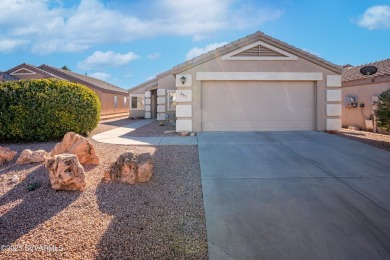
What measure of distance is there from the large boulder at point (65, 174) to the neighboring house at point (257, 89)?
661cm

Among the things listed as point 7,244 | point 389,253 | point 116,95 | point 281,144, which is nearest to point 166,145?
point 281,144

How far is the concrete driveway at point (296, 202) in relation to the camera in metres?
3.09

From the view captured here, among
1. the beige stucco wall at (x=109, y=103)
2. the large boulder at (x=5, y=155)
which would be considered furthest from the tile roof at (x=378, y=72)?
the beige stucco wall at (x=109, y=103)

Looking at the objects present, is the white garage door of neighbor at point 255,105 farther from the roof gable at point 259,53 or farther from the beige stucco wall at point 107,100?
the beige stucco wall at point 107,100

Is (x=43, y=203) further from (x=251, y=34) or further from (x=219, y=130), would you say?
(x=251, y=34)

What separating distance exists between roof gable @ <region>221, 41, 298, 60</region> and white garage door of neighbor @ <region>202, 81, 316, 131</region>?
3.53 feet

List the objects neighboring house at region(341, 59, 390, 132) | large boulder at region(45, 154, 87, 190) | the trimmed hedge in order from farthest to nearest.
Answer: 1. neighboring house at region(341, 59, 390, 132)
2. the trimmed hedge
3. large boulder at region(45, 154, 87, 190)

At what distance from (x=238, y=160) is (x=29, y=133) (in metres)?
7.11

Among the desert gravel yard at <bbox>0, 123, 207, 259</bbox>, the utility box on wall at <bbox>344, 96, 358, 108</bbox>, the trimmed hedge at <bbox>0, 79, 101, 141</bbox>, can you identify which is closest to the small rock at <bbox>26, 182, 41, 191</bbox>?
the desert gravel yard at <bbox>0, 123, 207, 259</bbox>

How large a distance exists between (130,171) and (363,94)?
644 inches

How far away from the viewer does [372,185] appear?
5.03m

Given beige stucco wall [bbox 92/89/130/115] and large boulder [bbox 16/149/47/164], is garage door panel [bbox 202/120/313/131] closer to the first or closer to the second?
large boulder [bbox 16/149/47/164]

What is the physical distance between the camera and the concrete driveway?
10.1 ft

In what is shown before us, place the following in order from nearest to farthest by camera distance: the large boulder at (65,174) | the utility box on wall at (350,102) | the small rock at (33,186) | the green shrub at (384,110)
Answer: the large boulder at (65,174) < the small rock at (33,186) < the green shrub at (384,110) < the utility box on wall at (350,102)
